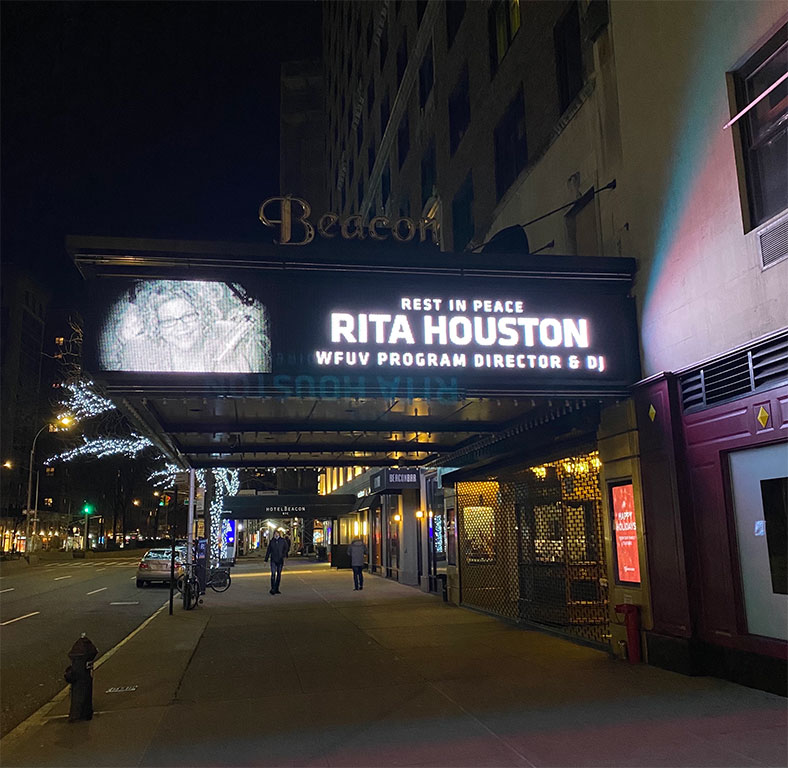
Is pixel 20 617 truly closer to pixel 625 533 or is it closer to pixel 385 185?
pixel 625 533

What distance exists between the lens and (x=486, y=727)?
21.8 ft

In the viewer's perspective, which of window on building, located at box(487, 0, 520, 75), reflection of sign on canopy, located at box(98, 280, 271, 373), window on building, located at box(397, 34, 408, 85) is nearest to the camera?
reflection of sign on canopy, located at box(98, 280, 271, 373)

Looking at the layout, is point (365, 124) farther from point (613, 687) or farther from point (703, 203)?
point (613, 687)

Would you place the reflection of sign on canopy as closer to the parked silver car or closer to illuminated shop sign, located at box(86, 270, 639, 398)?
illuminated shop sign, located at box(86, 270, 639, 398)

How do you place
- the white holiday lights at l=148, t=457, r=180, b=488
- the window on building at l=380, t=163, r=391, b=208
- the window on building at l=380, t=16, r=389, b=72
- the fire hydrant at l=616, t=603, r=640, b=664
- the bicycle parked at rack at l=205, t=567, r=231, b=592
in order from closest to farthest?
the fire hydrant at l=616, t=603, r=640, b=664, the bicycle parked at rack at l=205, t=567, r=231, b=592, the white holiday lights at l=148, t=457, r=180, b=488, the window on building at l=380, t=163, r=391, b=208, the window on building at l=380, t=16, r=389, b=72

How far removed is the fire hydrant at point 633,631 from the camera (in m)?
9.32

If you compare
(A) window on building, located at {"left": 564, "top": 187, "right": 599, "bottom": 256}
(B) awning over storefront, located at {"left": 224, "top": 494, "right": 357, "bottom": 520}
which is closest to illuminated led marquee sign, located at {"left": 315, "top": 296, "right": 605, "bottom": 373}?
(A) window on building, located at {"left": 564, "top": 187, "right": 599, "bottom": 256}

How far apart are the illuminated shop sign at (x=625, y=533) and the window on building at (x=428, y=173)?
567 inches

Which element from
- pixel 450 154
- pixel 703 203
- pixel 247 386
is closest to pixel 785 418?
pixel 703 203

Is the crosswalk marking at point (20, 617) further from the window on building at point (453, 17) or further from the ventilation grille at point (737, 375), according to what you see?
the window on building at point (453, 17)

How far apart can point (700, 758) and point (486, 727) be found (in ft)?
6.10

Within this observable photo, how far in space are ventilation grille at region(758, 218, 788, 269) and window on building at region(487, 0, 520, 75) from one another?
32.1 ft

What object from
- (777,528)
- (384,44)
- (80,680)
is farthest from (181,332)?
(384,44)

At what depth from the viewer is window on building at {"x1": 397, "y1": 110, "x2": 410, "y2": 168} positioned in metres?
26.3
